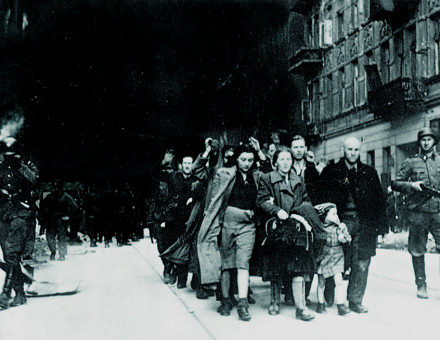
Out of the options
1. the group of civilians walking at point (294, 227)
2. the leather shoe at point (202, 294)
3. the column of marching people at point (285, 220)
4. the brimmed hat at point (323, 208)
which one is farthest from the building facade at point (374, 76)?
the brimmed hat at point (323, 208)

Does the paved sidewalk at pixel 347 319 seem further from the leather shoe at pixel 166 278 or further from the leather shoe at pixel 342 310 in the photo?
the leather shoe at pixel 166 278

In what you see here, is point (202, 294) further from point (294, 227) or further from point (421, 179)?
point (421, 179)

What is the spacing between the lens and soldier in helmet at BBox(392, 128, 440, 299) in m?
8.23

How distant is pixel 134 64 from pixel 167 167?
25.3ft

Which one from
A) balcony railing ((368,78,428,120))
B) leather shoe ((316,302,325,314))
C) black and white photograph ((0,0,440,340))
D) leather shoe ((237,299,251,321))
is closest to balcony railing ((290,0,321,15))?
black and white photograph ((0,0,440,340))

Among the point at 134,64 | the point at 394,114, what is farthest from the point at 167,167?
the point at 394,114

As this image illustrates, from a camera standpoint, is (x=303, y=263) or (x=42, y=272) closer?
(x=303, y=263)

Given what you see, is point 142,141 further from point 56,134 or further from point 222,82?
point 222,82

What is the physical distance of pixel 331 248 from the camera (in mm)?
7215

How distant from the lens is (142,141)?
2947 centimetres

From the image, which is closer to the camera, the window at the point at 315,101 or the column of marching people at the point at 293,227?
the column of marching people at the point at 293,227

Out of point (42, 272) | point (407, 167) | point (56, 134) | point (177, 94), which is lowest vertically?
point (42, 272)

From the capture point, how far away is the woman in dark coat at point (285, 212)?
6.85 m

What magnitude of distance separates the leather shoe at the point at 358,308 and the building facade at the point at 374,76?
13.0 m
